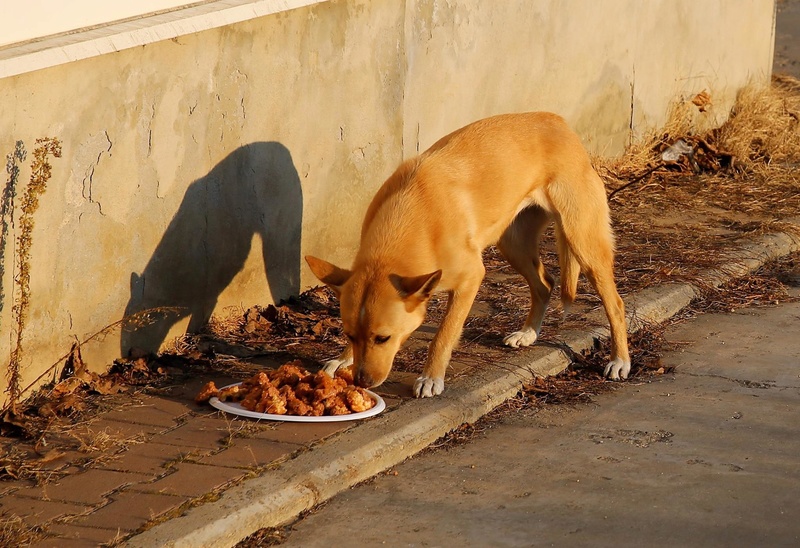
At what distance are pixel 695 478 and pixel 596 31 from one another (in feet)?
19.4

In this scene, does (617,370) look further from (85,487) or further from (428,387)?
(85,487)

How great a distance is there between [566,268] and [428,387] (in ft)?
4.60

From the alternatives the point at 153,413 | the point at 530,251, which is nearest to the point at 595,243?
the point at 530,251

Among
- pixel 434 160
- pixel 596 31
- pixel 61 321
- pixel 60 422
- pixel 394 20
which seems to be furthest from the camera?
pixel 596 31

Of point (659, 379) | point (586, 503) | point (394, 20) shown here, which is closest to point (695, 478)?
point (586, 503)

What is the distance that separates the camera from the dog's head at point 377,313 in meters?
5.46

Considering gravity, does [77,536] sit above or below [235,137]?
below

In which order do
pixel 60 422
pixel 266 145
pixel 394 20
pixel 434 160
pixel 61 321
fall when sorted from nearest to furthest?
pixel 60 422, pixel 61 321, pixel 434 160, pixel 266 145, pixel 394 20

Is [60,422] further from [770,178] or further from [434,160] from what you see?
[770,178]

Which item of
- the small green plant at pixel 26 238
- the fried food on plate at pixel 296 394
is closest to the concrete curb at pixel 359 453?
the fried food on plate at pixel 296 394

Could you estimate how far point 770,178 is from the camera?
10.4 m

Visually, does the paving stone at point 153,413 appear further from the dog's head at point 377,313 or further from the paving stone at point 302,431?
the dog's head at point 377,313

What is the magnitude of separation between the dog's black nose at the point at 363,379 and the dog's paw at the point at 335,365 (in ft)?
2.00

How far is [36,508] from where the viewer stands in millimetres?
4480
